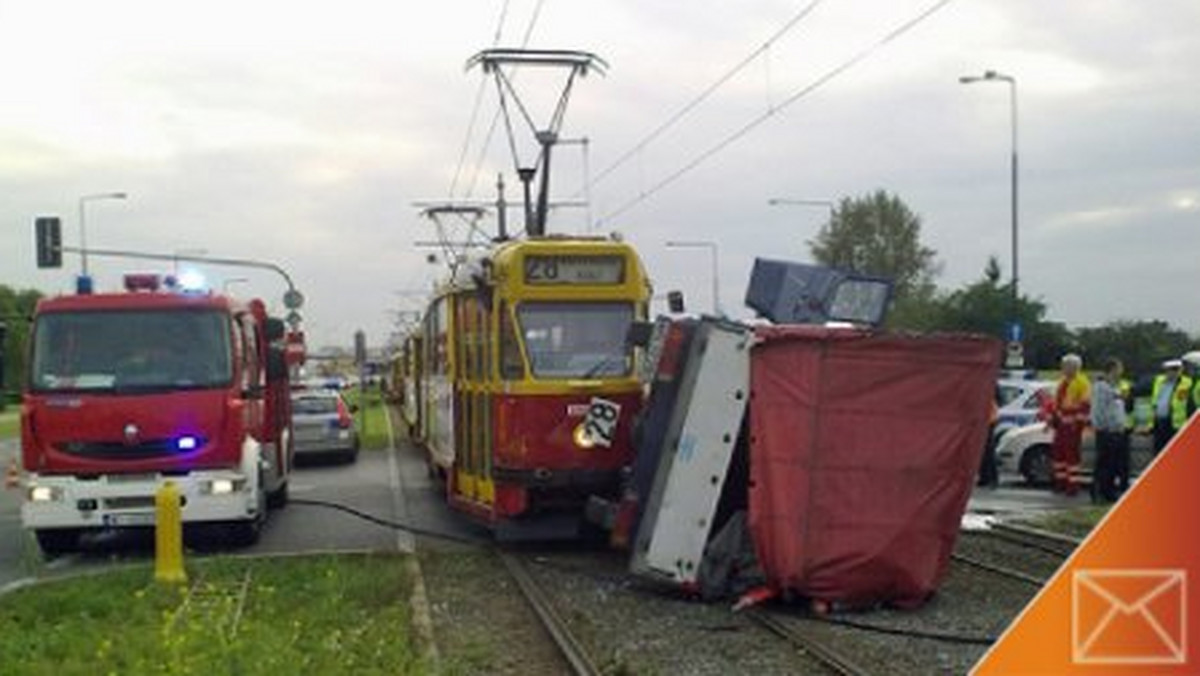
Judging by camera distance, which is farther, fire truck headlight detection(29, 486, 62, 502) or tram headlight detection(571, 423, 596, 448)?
fire truck headlight detection(29, 486, 62, 502)

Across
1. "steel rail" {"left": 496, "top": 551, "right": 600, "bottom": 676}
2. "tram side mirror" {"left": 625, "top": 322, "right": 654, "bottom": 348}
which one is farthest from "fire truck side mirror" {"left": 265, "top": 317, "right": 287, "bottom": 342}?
"tram side mirror" {"left": 625, "top": 322, "right": 654, "bottom": 348}

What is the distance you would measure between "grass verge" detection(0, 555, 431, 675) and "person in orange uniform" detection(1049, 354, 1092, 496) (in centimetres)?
1075

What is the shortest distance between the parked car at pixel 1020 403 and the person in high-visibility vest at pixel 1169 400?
17.8 feet

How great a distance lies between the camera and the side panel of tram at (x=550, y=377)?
581 inches

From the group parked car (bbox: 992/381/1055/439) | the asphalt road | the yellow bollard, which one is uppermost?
parked car (bbox: 992/381/1055/439)

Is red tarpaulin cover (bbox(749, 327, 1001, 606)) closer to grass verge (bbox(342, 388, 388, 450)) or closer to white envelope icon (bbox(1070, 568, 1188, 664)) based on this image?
white envelope icon (bbox(1070, 568, 1188, 664))

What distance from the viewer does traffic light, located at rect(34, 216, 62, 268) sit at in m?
39.2

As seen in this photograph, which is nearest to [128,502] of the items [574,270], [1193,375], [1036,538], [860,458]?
[574,270]

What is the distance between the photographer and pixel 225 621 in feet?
34.7

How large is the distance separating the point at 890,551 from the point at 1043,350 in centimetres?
6065

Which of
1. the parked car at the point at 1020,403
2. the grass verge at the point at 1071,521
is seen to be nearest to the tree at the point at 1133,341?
the parked car at the point at 1020,403

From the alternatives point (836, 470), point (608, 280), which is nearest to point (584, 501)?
point (608, 280)

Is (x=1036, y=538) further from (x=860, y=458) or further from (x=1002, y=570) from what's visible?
(x=860, y=458)
